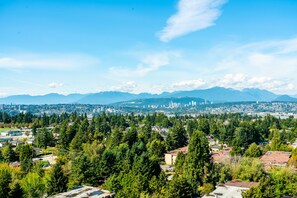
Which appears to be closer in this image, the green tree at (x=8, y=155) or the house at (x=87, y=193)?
the house at (x=87, y=193)

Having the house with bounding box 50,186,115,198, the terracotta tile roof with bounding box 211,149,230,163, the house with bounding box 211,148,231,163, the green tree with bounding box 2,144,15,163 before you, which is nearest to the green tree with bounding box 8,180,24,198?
the house with bounding box 50,186,115,198

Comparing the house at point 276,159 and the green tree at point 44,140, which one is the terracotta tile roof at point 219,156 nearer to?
the house at point 276,159

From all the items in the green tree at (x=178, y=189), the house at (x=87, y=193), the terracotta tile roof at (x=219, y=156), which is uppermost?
the green tree at (x=178, y=189)

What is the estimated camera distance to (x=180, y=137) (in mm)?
47281

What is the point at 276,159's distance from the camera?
34.2 meters

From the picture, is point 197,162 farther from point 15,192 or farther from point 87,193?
point 15,192

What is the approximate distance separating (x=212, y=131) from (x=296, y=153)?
26234 millimetres

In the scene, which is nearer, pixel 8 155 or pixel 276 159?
pixel 276 159

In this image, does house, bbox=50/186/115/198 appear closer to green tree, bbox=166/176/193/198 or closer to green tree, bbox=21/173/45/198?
green tree, bbox=21/173/45/198

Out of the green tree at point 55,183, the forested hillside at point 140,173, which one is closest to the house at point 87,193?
the forested hillside at point 140,173

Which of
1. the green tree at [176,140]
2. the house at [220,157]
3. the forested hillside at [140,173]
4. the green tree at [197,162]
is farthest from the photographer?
the green tree at [176,140]

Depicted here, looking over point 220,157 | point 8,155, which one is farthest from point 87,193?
point 8,155

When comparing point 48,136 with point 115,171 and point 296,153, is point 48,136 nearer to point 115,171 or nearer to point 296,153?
point 115,171

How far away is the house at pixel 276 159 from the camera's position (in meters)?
32.4
